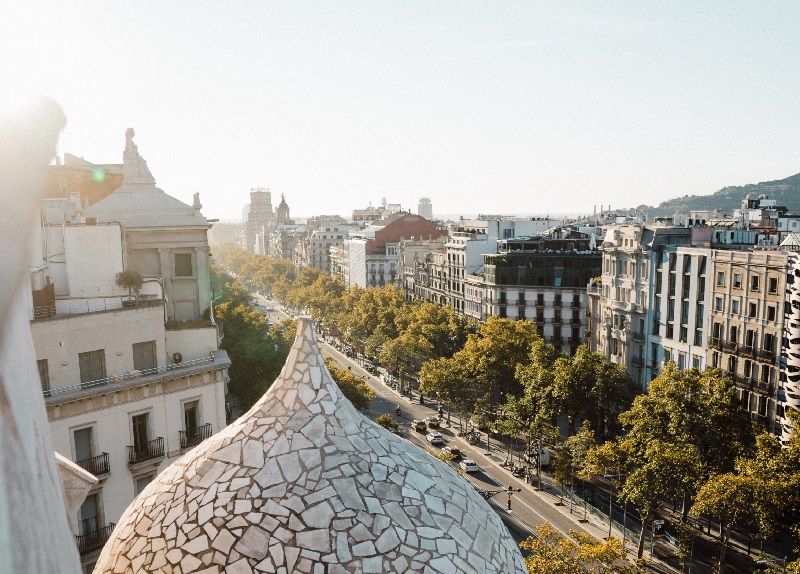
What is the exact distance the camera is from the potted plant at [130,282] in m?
27.9

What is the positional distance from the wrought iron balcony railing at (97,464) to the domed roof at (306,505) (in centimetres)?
1623

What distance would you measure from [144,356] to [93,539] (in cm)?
674

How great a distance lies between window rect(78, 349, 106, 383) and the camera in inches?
974

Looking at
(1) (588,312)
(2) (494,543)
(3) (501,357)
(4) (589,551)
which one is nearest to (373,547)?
(2) (494,543)

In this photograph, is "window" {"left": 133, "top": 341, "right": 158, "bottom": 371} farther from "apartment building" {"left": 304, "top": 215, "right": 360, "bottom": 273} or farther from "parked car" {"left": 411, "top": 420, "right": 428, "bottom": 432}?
"apartment building" {"left": 304, "top": 215, "right": 360, "bottom": 273}

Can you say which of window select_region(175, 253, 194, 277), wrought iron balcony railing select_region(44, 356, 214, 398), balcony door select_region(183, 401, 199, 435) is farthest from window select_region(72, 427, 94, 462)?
window select_region(175, 253, 194, 277)

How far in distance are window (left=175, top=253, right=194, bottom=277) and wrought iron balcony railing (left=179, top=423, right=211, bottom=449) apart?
785cm

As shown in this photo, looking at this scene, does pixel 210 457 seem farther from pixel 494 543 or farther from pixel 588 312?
pixel 588 312

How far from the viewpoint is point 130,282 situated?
2806cm

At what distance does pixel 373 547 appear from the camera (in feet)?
26.9

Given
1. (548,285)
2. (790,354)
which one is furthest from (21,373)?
(548,285)

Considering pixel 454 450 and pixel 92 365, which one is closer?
pixel 92 365

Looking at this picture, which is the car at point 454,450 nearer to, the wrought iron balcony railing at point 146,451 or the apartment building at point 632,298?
the apartment building at point 632,298

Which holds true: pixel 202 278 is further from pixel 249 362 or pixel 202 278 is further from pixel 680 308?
pixel 680 308
